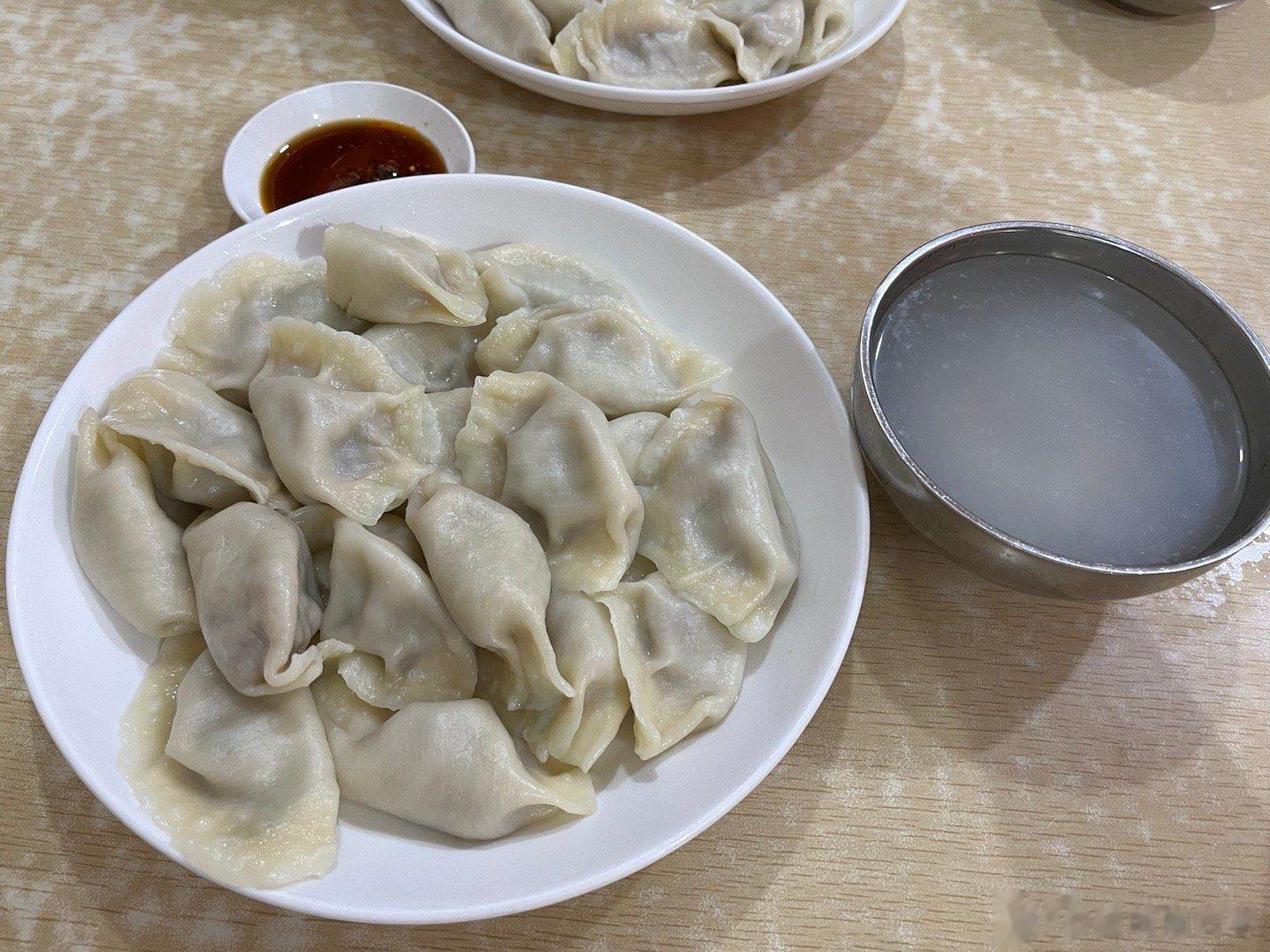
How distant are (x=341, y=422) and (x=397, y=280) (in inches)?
12.4

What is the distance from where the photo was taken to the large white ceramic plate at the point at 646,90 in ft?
7.17

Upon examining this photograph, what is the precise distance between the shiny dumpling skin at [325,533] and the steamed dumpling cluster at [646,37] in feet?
4.46

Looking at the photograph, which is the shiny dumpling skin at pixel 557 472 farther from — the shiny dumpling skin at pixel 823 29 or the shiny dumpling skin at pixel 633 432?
the shiny dumpling skin at pixel 823 29

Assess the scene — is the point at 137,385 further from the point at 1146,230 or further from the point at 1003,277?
the point at 1146,230

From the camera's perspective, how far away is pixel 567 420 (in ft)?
5.38

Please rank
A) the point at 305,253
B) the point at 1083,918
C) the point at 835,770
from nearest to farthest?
the point at 1083,918, the point at 835,770, the point at 305,253

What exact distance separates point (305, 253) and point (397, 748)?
1108mm

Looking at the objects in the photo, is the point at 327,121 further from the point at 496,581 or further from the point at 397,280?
the point at 496,581

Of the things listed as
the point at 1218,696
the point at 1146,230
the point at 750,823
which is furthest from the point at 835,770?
the point at 1146,230

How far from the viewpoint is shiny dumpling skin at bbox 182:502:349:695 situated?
1.38 m

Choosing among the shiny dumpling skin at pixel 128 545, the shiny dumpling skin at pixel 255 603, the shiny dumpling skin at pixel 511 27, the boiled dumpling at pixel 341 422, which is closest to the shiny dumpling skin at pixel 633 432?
the boiled dumpling at pixel 341 422

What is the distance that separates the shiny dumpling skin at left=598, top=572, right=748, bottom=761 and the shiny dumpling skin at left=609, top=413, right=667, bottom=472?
247 mm

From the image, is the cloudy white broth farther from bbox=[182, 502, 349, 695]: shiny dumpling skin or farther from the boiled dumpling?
bbox=[182, 502, 349, 695]: shiny dumpling skin

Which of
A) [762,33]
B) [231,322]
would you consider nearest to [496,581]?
[231,322]
